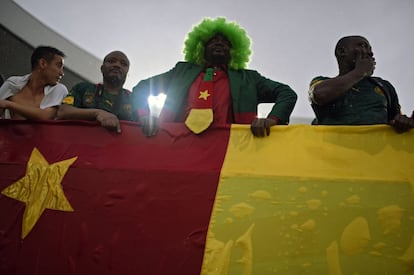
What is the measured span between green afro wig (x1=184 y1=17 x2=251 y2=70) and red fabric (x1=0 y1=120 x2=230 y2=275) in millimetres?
1141

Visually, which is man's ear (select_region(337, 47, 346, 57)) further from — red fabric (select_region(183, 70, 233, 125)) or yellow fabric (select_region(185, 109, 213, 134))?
yellow fabric (select_region(185, 109, 213, 134))

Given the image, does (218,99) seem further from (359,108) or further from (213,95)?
(359,108)

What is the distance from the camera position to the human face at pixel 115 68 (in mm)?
3398

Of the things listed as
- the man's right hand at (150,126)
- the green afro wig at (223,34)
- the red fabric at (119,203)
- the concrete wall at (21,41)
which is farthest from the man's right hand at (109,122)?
the concrete wall at (21,41)

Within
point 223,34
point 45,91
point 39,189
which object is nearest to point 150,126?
point 39,189

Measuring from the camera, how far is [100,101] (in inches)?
126

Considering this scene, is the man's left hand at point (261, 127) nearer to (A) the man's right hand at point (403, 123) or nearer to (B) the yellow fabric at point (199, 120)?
(B) the yellow fabric at point (199, 120)

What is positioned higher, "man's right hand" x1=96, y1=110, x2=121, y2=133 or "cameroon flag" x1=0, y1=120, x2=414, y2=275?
"man's right hand" x1=96, y1=110, x2=121, y2=133

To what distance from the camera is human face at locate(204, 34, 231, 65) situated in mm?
3229

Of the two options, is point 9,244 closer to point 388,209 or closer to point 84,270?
point 84,270

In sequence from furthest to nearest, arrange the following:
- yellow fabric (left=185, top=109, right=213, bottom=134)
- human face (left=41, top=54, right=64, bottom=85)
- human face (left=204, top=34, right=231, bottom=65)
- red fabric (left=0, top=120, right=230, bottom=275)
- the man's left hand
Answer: human face (left=41, top=54, right=64, bottom=85) → human face (left=204, top=34, right=231, bottom=65) → yellow fabric (left=185, top=109, right=213, bottom=134) → the man's left hand → red fabric (left=0, top=120, right=230, bottom=275)

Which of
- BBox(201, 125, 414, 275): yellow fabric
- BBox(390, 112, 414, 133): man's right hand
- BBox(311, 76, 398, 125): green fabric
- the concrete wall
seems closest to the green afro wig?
BBox(311, 76, 398, 125): green fabric

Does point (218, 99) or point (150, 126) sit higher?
point (218, 99)

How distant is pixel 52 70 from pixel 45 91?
25 cm
